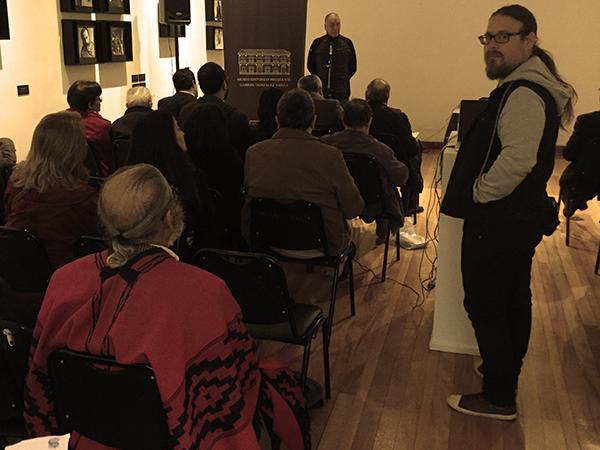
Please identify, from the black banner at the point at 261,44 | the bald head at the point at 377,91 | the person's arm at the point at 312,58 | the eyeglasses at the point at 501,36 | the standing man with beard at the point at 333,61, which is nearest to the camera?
the eyeglasses at the point at 501,36

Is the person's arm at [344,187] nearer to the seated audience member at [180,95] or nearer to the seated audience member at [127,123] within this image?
the seated audience member at [127,123]

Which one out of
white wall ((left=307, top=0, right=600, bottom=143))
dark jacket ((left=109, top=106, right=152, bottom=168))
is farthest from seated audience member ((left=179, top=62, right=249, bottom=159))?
white wall ((left=307, top=0, right=600, bottom=143))

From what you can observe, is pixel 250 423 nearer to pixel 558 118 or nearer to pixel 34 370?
pixel 34 370

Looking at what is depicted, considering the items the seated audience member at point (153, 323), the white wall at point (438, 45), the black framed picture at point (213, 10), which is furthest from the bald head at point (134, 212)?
the black framed picture at point (213, 10)

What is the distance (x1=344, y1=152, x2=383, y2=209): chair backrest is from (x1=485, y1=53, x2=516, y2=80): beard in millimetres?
1437

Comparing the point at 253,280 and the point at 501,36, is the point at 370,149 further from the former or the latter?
the point at 253,280

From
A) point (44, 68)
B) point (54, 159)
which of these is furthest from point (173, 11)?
point (54, 159)

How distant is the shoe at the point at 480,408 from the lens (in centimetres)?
278

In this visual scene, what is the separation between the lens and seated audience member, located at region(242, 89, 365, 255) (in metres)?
3.23

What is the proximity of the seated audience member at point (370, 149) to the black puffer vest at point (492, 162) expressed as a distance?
4.86 ft

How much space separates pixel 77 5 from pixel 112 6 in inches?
23.8

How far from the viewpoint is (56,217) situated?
2.70 m

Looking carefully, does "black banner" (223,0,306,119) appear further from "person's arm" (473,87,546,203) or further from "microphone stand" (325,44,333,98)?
"person's arm" (473,87,546,203)

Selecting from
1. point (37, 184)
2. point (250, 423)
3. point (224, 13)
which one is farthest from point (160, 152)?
point (224, 13)
